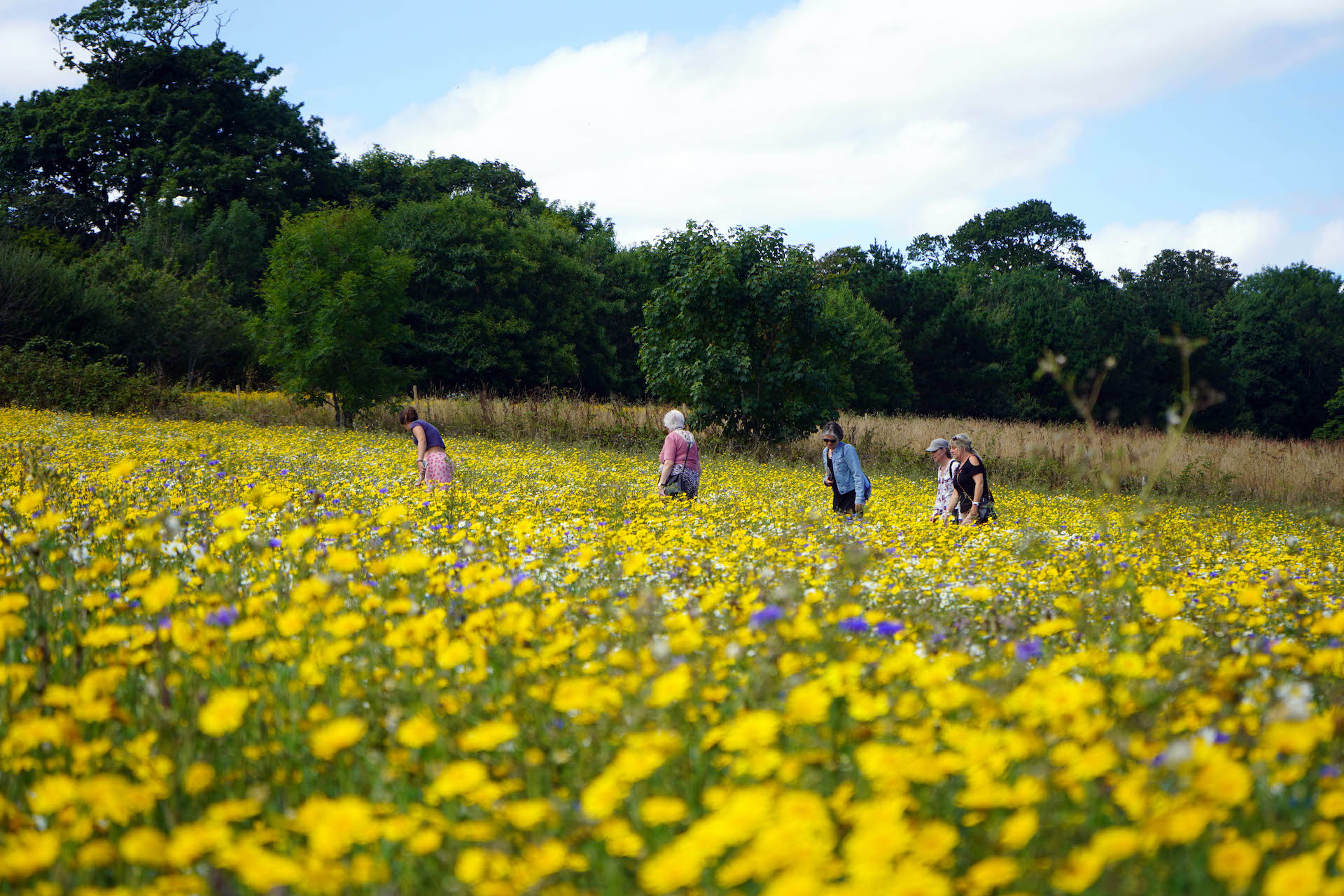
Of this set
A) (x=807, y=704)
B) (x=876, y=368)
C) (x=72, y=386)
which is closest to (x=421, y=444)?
(x=807, y=704)

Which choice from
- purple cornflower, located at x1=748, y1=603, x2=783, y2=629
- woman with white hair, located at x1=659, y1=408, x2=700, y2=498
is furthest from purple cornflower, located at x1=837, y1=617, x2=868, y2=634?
woman with white hair, located at x1=659, y1=408, x2=700, y2=498

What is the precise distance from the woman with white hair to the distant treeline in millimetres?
12334

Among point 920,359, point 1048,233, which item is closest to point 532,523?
point 920,359

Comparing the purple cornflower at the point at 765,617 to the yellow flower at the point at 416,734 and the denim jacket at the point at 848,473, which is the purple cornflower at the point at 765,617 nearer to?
the yellow flower at the point at 416,734

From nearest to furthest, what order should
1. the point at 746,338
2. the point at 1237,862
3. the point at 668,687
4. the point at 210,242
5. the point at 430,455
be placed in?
the point at 1237,862 → the point at 668,687 → the point at 430,455 → the point at 746,338 → the point at 210,242

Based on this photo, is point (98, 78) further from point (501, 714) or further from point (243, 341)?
point (501, 714)

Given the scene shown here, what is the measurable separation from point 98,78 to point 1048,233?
226 ft

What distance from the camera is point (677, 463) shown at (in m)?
9.16

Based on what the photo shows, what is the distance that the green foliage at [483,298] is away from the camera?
131 ft

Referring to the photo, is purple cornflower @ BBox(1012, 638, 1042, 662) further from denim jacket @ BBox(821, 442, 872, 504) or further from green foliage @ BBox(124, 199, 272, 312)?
green foliage @ BBox(124, 199, 272, 312)

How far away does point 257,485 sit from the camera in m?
6.00

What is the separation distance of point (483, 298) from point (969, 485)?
34714 mm

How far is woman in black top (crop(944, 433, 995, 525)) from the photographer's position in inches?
361

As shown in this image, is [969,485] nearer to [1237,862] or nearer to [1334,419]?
[1237,862]
